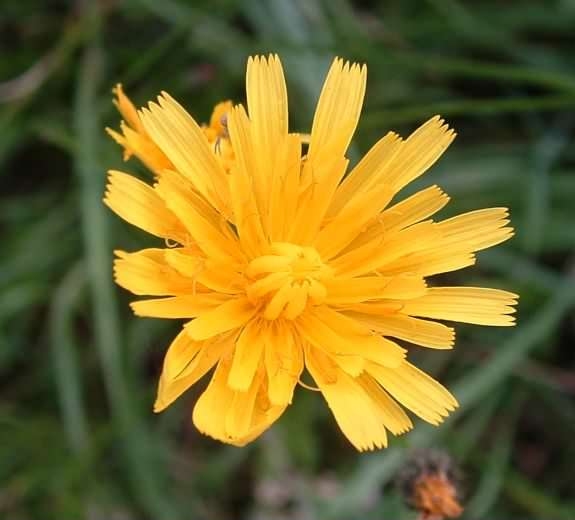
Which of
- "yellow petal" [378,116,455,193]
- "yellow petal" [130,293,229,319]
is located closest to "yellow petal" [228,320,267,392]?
"yellow petal" [130,293,229,319]

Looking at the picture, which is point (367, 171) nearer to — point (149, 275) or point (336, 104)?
point (336, 104)

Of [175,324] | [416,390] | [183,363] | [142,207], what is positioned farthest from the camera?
[175,324]

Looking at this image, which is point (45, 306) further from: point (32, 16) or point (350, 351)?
point (350, 351)

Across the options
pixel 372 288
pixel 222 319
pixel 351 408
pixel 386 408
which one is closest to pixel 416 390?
pixel 386 408

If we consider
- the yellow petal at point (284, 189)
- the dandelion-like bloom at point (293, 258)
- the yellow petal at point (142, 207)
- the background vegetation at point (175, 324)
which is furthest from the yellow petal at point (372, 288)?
the background vegetation at point (175, 324)

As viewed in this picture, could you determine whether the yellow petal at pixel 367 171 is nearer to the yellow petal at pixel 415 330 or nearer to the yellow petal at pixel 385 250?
the yellow petal at pixel 385 250

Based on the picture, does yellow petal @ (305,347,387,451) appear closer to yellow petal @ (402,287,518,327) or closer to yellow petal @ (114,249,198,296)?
yellow petal @ (402,287,518,327)
